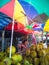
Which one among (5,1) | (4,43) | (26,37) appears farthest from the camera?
(26,37)

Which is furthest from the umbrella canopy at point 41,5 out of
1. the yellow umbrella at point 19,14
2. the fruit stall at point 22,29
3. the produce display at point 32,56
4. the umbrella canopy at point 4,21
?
the produce display at point 32,56

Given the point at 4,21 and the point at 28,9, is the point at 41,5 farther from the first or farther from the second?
the point at 4,21

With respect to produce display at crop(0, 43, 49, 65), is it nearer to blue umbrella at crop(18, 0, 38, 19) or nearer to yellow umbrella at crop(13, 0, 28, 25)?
yellow umbrella at crop(13, 0, 28, 25)

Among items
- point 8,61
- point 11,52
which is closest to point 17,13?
point 11,52

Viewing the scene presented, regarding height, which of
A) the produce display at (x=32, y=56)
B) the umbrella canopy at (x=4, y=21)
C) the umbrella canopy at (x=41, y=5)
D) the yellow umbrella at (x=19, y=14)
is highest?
the umbrella canopy at (x=41, y=5)

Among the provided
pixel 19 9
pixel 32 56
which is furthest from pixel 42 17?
pixel 32 56

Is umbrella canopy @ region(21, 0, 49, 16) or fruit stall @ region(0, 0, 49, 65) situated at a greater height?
umbrella canopy @ region(21, 0, 49, 16)

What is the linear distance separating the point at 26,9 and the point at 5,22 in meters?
0.48

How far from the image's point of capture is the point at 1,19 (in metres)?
1.51

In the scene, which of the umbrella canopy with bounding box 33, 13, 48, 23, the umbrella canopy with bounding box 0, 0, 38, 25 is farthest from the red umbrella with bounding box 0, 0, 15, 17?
the umbrella canopy with bounding box 33, 13, 48, 23

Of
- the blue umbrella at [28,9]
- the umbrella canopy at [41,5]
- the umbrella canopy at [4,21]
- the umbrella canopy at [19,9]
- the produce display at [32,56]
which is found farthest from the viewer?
the umbrella canopy at [41,5]

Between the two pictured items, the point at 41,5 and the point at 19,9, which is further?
the point at 41,5

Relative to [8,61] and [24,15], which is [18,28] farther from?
[8,61]

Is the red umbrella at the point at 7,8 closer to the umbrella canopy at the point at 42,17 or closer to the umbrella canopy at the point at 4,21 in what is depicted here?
the umbrella canopy at the point at 4,21
